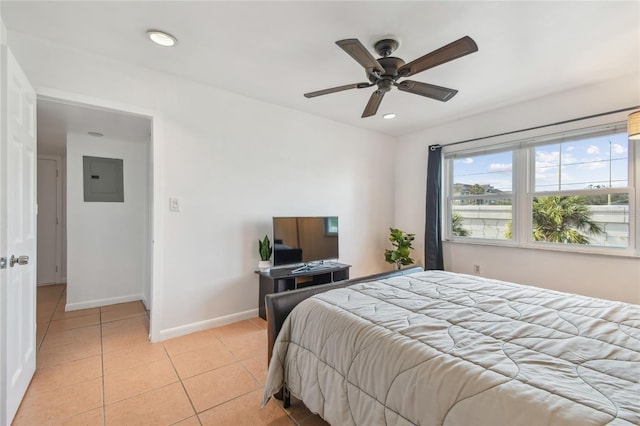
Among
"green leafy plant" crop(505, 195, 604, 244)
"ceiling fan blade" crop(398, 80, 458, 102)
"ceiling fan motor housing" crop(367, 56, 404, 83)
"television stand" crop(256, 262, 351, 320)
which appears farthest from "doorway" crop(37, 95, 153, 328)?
"green leafy plant" crop(505, 195, 604, 244)

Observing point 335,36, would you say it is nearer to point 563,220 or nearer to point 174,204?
point 174,204

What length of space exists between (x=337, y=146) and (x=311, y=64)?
163 centimetres

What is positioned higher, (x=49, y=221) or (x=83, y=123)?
(x=83, y=123)

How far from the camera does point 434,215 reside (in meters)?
4.00

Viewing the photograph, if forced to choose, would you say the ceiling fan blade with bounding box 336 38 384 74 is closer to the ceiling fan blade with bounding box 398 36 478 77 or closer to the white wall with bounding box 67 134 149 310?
the ceiling fan blade with bounding box 398 36 478 77

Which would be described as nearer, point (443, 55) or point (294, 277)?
point (443, 55)

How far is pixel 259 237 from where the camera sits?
128 inches

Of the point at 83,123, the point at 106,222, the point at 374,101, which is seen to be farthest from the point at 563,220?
the point at 106,222

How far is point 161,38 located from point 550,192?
3.96 metres

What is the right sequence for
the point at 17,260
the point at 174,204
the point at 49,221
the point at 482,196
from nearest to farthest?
the point at 17,260, the point at 174,204, the point at 482,196, the point at 49,221

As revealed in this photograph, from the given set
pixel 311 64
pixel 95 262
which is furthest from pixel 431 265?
pixel 95 262

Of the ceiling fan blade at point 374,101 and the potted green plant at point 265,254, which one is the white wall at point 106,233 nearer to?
the potted green plant at point 265,254

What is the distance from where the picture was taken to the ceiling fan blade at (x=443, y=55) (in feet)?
5.14

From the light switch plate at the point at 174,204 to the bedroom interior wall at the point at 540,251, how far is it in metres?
3.22
